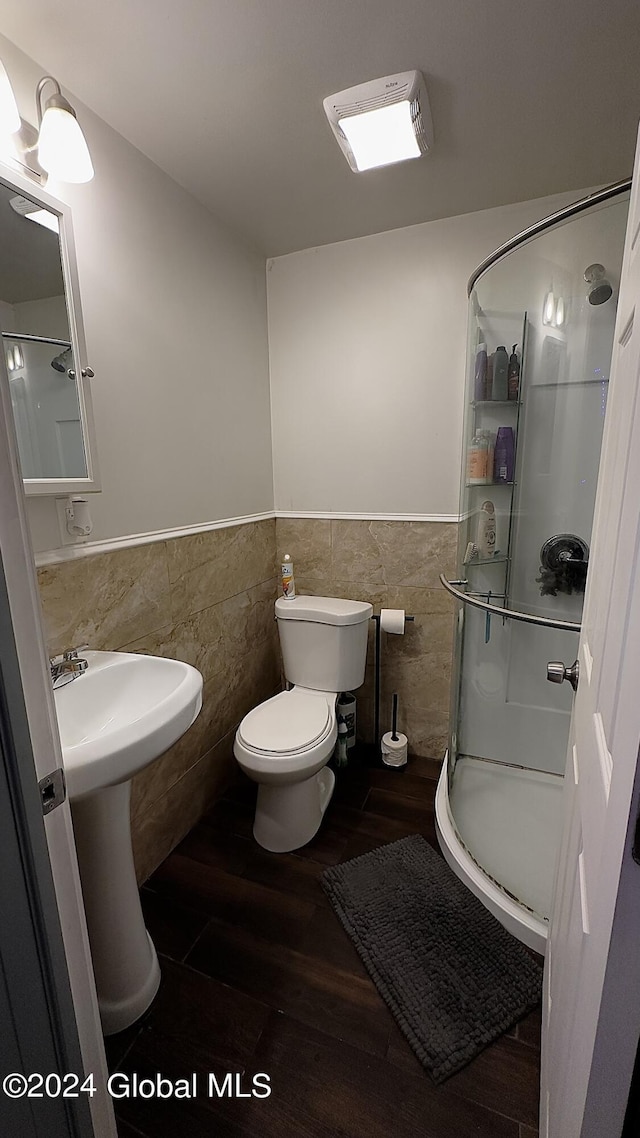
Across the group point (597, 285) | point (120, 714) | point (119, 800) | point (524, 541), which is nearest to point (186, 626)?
point (120, 714)

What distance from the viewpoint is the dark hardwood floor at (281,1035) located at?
0.96 metres

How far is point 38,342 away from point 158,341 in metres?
0.45

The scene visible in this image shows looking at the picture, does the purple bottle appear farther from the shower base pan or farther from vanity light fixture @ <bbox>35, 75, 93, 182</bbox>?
vanity light fixture @ <bbox>35, 75, 93, 182</bbox>

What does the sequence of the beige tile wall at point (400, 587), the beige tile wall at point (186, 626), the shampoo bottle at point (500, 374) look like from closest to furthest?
the beige tile wall at point (186, 626) → the shampoo bottle at point (500, 374) → the beige tile wall at point (400, 587)

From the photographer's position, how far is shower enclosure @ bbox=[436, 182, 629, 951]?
4.51 ft

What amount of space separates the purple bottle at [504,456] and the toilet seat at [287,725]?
112 cm

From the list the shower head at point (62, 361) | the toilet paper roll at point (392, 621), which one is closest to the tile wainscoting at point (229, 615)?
the toilet paper roll at point (392, 621)

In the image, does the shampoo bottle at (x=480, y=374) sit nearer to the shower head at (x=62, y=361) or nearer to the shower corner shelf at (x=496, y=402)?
the shower corner shelf at (x=496, y=402)

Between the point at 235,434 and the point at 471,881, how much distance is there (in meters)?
1.84

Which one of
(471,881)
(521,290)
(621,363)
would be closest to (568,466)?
(521,290)

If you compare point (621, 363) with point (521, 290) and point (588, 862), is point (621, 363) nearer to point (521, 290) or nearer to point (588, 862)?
point (588, 862)

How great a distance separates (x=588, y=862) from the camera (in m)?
0.62

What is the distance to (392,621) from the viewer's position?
1941mm

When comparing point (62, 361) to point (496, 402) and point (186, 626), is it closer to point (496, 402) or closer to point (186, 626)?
point (186, 626)
